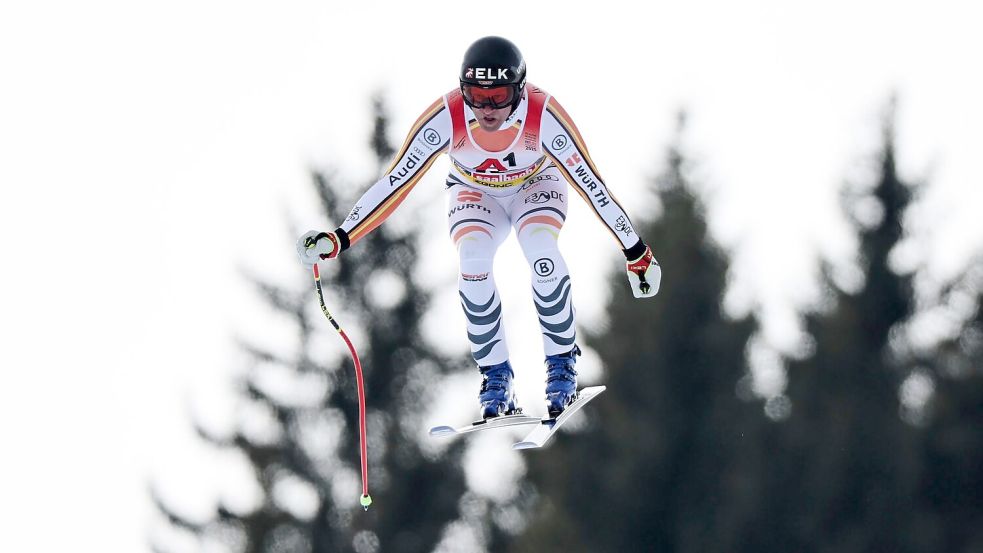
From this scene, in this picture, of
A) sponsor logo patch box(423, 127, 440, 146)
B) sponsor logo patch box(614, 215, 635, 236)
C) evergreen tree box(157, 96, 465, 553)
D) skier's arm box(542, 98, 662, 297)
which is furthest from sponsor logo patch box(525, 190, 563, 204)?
evergreen tree box(157, 96, 465, 553)

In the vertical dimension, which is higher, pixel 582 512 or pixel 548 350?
pixel 582 512

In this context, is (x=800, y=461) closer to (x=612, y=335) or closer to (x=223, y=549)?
(x=612, y=335)

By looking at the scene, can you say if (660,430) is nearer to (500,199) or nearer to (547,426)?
(500,199)

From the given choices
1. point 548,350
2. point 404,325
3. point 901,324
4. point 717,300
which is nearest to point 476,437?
point 404,325

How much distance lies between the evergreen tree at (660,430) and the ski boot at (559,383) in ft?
92.3

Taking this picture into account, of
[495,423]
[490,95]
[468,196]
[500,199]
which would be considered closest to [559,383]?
[495,423]

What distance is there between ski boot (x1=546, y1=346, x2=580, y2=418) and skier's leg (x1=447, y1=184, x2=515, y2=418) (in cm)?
40

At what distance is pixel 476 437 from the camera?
51344 millimetres

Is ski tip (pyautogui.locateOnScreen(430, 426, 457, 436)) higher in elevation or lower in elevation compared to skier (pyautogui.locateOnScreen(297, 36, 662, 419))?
lower

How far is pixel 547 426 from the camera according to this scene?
21.5 meters

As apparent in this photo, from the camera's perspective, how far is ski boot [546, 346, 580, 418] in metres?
21.9

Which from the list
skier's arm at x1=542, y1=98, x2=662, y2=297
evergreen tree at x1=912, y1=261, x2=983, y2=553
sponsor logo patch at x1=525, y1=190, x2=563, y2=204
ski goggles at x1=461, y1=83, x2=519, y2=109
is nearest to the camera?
ski goggles at x1=461, y1=83, x2=519, y2=109

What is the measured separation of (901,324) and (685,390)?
4866 mm

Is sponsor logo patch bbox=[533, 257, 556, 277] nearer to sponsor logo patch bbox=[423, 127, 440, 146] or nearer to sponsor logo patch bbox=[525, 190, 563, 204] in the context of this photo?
sponsor logo patch bbox=[525, 190, 563, 204]
